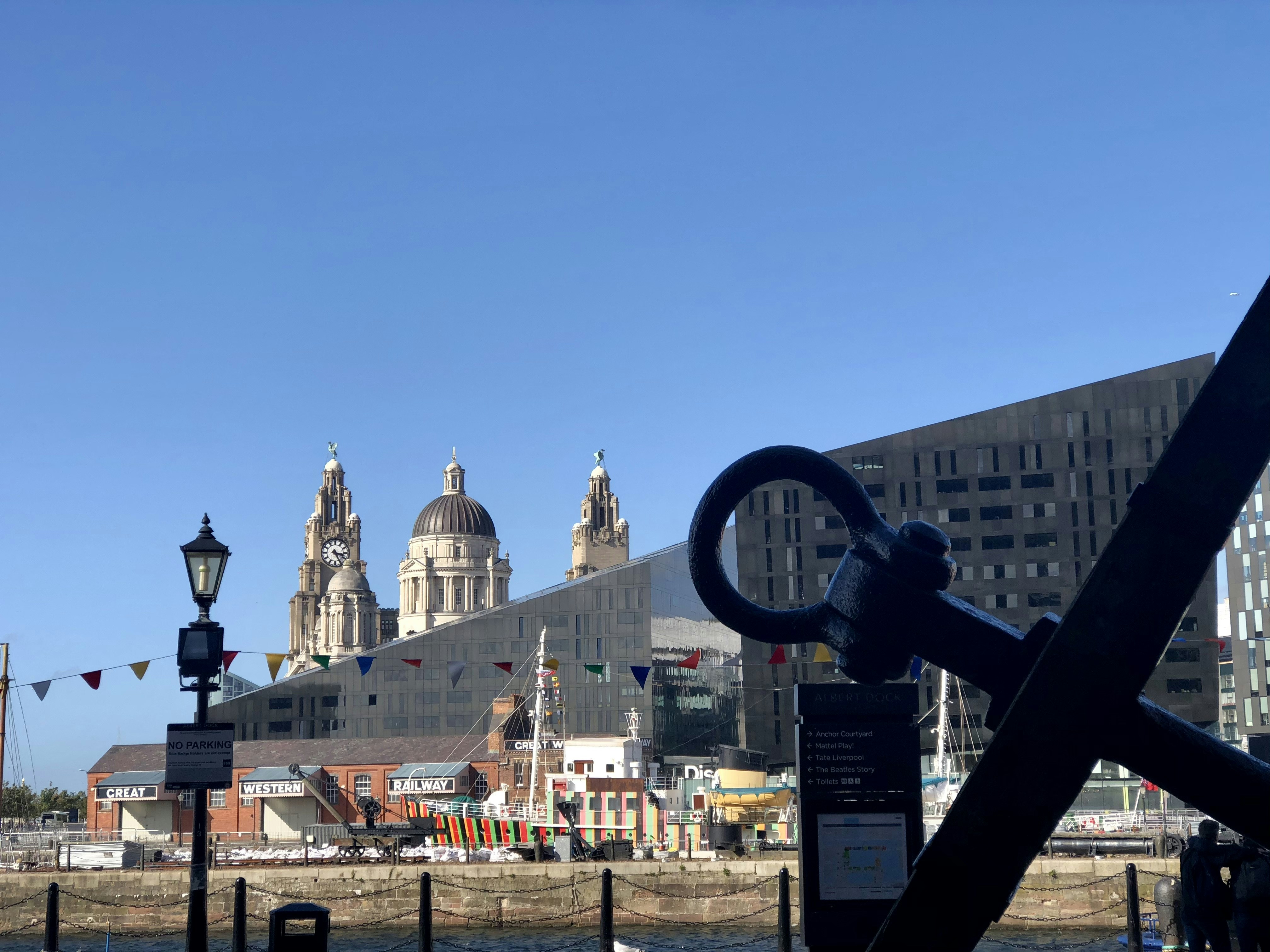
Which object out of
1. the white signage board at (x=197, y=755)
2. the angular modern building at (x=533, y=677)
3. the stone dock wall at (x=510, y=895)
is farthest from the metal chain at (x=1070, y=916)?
the angular modern building at (x=533, y=677)

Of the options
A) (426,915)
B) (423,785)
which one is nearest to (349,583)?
(423,785)

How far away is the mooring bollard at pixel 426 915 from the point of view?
→ 68.0 feet

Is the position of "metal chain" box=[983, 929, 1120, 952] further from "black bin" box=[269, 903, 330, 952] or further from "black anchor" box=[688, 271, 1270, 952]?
"black anchor" box=[688, 271, 1270, 952]

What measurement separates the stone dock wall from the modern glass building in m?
38.1

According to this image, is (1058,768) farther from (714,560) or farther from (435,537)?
(435,537)

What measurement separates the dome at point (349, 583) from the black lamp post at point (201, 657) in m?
133

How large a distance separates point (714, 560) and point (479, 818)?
44644 mm

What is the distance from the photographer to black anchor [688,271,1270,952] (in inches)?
179

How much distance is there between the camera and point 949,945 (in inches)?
186

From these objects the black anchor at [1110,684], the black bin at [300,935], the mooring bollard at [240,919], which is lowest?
the mooring bollard at [240,919]

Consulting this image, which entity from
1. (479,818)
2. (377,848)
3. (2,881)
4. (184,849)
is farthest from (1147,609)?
(184,849)

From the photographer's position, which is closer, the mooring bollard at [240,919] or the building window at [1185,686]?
the mooring bollard at [240,919]

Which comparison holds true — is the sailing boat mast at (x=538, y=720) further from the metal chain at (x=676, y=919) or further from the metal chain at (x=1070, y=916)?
the metal chain at (x=1070, y=916)

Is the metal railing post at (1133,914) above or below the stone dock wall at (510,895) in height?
above
